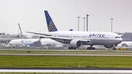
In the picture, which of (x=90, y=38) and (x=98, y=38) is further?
(x=90, y=38)

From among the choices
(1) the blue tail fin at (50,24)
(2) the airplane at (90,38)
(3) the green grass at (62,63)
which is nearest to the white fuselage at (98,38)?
(2) the airplane at (90,38)

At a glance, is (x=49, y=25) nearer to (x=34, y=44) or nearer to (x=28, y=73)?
(x=34, y=44)

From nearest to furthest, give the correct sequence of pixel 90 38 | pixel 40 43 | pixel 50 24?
1. pixel 90 38
2. pixel 50 24
3. pixel 40 43

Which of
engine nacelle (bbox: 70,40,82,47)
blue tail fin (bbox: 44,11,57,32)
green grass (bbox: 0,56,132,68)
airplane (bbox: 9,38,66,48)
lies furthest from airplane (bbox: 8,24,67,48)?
green grass (bbox: 0,56,132,68)

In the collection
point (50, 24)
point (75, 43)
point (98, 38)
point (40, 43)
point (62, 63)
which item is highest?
point (50, 24)

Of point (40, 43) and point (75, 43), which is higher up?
point (75, 43)

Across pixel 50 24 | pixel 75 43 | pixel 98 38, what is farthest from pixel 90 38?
pixel 50 24

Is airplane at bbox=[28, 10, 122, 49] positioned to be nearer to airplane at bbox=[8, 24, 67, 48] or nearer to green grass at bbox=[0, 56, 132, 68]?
airplane at bbox=[8, 24, 67, 48]

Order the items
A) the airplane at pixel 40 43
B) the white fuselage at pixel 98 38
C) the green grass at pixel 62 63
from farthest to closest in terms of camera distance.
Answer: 1. the airplane at pixel 40 43
2. the white fuselage at pixel 98 38
3. the green grass at pixel 62 63

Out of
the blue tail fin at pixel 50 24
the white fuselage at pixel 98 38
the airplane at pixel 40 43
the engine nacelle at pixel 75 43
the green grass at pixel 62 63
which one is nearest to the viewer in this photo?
the green grass at pixel 62 63

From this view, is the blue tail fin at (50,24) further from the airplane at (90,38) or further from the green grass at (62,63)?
the green grass at (62,63)

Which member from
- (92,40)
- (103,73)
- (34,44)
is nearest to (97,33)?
(92,40)

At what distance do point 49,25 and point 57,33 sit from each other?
7.46 meters

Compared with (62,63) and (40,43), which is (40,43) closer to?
(40,43)
